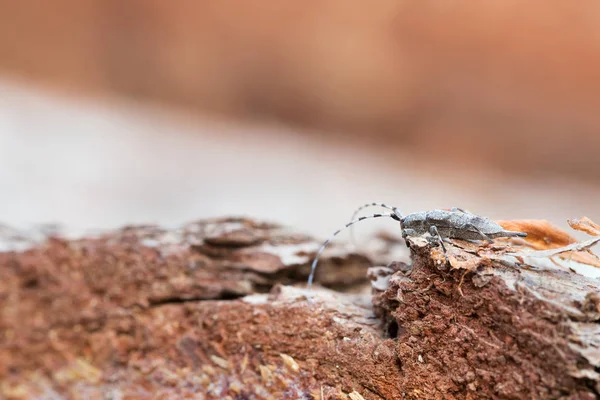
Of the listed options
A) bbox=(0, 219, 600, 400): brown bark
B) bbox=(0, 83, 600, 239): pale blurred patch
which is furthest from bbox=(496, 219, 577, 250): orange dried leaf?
bbox=(0, 83, 600, 239): pale blurred patch

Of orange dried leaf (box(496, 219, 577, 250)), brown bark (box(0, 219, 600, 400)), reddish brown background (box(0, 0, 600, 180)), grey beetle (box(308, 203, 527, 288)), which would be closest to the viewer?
brown bark (box(0, 219, 600, 400))

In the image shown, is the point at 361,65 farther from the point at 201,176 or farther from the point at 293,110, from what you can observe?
the point at 201,176

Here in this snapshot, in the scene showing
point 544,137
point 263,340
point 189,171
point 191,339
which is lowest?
point 191,339

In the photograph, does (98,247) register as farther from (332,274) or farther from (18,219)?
(332,274)

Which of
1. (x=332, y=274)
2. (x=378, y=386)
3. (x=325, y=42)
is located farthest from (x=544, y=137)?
(x=378, y=386)

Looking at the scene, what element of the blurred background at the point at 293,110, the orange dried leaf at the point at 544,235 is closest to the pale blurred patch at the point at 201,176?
the blurred background at the point at 293,110

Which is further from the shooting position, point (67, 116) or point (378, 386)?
point (67, 116)

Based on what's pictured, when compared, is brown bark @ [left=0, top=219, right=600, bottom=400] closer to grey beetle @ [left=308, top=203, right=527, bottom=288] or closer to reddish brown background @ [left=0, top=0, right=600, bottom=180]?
grey beetle @ [left=308, top=203, right=527, bottom=288]
